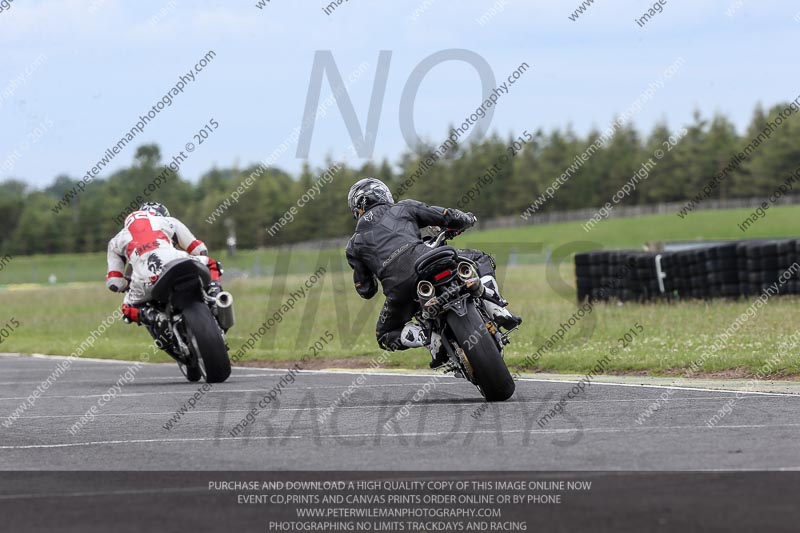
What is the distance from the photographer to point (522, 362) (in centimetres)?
1467

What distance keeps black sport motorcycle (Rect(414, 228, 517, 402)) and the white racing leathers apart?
401 centimetres

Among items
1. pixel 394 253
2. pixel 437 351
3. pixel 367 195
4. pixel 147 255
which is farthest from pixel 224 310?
pixel 437 351

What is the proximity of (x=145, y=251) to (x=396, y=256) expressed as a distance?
395 cm

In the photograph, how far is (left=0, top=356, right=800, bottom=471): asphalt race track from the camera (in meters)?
6.78

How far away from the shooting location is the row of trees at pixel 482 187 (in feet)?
382

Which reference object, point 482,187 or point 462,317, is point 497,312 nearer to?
point 462,317

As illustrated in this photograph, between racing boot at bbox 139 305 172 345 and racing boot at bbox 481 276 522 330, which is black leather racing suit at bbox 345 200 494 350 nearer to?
racing boot at bbox 481 276 522 330

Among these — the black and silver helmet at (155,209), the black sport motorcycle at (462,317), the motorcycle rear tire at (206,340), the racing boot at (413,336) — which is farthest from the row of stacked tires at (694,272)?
the black sport motorcycle at (462,317)

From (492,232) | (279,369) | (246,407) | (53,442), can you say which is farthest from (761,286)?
Answer: (492,232)

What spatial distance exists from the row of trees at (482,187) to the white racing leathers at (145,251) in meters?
96.1

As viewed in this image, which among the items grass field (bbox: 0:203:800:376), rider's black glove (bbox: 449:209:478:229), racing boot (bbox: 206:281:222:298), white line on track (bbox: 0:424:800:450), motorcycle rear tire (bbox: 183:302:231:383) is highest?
rider's black glove (bbox: 449:209:478:229)

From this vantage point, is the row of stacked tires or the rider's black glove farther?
the row of stacked tires

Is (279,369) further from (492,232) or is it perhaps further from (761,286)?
(492,232)

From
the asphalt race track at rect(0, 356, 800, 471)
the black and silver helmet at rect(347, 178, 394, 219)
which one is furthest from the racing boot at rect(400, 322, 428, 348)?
the black and silver helmet at rect(347, 178, 394, 219)
